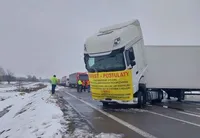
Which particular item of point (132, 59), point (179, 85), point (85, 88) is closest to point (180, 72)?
point (179, 85)

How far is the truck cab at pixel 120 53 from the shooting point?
48.4 ft

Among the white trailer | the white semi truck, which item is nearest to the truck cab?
the white semi truck

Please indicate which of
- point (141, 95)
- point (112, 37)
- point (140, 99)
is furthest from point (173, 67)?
point (112, 37)

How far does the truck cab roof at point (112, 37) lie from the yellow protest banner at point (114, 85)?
1223 mm

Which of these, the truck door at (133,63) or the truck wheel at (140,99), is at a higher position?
the truck door at (133,63)

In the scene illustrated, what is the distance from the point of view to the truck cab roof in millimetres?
14773

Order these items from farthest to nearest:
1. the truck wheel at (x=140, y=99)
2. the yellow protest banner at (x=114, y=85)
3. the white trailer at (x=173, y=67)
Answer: the white trailer at (x=173, y=67) < the truck wheel at (x=140, y=99) < the yellow protest banner at (x=114, y=85)

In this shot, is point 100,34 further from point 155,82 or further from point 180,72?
point 180,72

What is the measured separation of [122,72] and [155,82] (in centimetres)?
572

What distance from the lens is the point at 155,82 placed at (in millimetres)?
19750

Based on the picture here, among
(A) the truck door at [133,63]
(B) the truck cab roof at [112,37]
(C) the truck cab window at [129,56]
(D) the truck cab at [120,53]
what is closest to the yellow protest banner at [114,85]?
(D) the truck cab at [120,53]

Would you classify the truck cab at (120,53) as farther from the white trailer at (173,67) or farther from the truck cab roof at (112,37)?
the white trailer at (173,67)

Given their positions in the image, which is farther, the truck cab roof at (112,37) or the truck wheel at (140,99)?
the truck wheel at (140,99)

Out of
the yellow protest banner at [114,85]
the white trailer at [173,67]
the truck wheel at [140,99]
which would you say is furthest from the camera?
the white trailer at [173,67]
